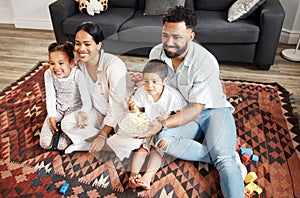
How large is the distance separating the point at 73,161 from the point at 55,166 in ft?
0.34

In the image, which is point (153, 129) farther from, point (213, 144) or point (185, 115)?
point (213, 144)

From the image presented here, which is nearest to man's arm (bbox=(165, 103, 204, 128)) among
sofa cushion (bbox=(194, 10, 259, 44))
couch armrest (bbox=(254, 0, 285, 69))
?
sofa cushion (bbox=(194, 10, 259, 44))

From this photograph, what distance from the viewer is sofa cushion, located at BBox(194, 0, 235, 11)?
287 centimetres

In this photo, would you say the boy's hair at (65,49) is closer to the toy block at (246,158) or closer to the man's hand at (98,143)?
the man's hand at (98,143)

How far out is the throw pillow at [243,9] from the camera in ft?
8.30

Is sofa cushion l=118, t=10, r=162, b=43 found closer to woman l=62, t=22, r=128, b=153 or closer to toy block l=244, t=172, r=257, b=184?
woman l=62, t=22, r=128, b=153

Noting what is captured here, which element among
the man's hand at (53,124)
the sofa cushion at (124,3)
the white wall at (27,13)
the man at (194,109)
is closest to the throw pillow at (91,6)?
the sofa cushion at (124,3)

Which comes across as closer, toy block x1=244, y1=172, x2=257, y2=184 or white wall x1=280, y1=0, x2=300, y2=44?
toy block x1=244, y1=172, x2=257, y2=184

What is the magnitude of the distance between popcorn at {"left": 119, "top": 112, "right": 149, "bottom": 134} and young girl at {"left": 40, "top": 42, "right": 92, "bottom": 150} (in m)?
0.28

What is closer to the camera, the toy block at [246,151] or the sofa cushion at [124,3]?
the toy block at [246,151]

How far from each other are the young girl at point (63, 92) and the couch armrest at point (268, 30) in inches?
65.5

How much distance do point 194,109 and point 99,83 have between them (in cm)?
49

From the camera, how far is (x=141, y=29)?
1912mm

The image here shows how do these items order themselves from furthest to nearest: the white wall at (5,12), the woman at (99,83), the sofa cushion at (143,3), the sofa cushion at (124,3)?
the white wall at (5,12), the sofa cushion at (124,3), the sofa cushion at (143,3), the woman at (99,83)
